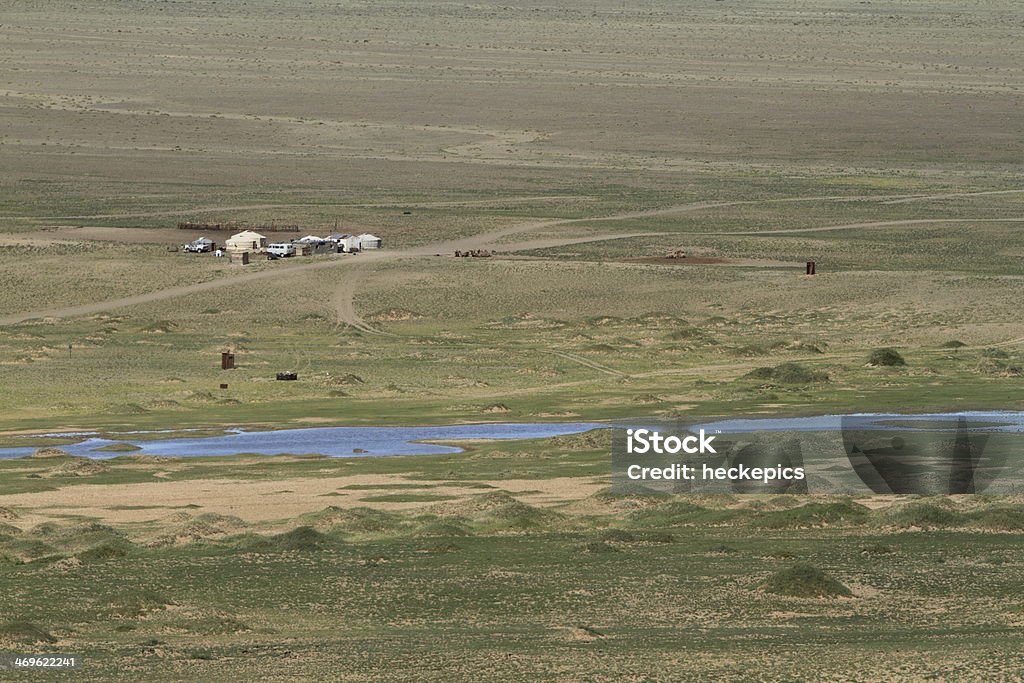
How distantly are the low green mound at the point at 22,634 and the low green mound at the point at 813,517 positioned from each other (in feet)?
54.9

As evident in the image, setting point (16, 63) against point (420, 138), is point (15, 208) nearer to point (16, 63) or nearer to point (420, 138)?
point (420, 138)

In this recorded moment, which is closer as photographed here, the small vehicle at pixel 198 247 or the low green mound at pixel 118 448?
the low green mound at pixel 118 448

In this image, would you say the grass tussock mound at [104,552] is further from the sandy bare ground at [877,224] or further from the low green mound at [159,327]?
the sandy bare ground at [877,224]

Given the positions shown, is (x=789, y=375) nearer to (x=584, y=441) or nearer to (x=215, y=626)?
(x=584, y=441)

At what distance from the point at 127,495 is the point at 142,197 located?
274 ft

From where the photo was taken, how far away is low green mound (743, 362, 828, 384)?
6669 cm

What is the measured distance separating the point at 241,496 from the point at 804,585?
1713 cm

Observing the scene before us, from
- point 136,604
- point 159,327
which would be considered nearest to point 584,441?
point 136,604

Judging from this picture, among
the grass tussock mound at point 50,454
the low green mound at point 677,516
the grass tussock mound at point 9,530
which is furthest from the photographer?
the grass tussock mound at point 50,454

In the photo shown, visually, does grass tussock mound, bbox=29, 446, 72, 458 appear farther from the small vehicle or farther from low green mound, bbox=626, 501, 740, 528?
the small vehicle

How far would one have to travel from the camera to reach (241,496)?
1811 inches

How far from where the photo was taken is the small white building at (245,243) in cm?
10062

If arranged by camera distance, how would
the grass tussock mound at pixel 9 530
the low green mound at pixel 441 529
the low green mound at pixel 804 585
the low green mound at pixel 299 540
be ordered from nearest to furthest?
the low green mound at pixel 804 585 → the low green mound at pixel 299 540 → the grass tussock mound at pixel 9 530 → the low green mound at pixel 441 529

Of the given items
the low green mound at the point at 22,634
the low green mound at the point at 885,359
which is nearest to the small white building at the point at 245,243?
the low green mound at the point at 885,359
